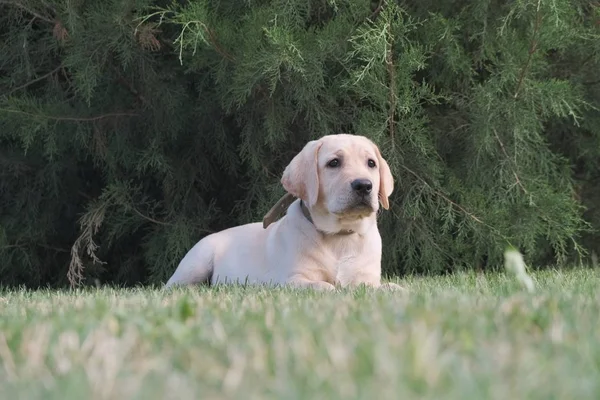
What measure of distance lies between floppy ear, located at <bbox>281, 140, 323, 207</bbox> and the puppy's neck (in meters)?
0.07

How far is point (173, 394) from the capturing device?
1.54 m

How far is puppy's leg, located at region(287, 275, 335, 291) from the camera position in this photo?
440 centimetres

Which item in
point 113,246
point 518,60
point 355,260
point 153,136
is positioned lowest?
point 113,246

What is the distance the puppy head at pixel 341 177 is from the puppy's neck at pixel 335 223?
1.3 inches

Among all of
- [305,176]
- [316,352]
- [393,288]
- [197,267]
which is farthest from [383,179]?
[316,352]

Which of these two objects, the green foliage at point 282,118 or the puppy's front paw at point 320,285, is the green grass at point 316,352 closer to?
the puppy's front paw at point 320,285

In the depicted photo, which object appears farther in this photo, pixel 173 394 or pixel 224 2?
pixel 224 2

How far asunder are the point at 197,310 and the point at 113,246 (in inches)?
196

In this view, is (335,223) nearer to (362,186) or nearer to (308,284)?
(362,186)

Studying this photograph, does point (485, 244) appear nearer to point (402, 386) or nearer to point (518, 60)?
point (518, 60)

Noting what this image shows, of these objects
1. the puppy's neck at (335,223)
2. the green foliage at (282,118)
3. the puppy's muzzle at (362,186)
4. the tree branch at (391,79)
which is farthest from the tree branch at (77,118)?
the puppy's muzzle at (362,186)

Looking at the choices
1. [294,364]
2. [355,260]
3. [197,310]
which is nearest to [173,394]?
[294,364]

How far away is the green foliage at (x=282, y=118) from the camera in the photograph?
616 cm

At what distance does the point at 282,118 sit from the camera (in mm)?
6320
